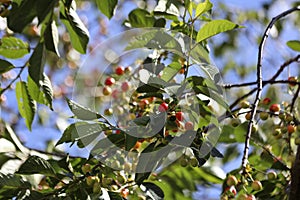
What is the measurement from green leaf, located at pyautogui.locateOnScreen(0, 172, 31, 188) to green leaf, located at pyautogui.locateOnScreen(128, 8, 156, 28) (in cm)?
59

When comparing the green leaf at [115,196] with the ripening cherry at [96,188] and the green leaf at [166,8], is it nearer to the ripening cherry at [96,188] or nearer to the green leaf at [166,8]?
the ripening cherry at [96,188]

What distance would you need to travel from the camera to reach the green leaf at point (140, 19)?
1705 millimetres

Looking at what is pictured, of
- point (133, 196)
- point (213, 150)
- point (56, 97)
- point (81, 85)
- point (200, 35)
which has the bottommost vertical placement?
point (56, 97)

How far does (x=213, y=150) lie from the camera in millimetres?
1322

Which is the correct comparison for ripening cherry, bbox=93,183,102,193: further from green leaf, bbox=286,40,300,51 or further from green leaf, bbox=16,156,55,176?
green leaf, bbox=286,40,300,51

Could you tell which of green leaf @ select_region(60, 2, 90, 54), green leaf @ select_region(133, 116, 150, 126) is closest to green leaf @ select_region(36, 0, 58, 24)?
green leaf @ select_region(60, 2, 90, 54)

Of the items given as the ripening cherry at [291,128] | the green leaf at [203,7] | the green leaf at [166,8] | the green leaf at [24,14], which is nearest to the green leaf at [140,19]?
the green leaf at [166,8]

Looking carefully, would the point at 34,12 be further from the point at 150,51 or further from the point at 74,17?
the point at 150,51

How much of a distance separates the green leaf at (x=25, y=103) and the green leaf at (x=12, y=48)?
8cm

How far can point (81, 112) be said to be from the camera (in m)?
1.29

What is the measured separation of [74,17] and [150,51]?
10.2 inches

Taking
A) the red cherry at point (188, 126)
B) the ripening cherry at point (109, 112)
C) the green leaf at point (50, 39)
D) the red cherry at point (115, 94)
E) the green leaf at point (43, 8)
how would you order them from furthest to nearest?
the red cherry at point (115, 94) < the ripening cherry at point (109, 112) < the red cherry at point (188, 126) < the green leaf at point (50, 39) < the green leaf at point (43, 8)

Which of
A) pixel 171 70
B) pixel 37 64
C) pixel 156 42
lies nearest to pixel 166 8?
pixel 156 42

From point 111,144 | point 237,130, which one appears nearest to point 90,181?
point 111,144
